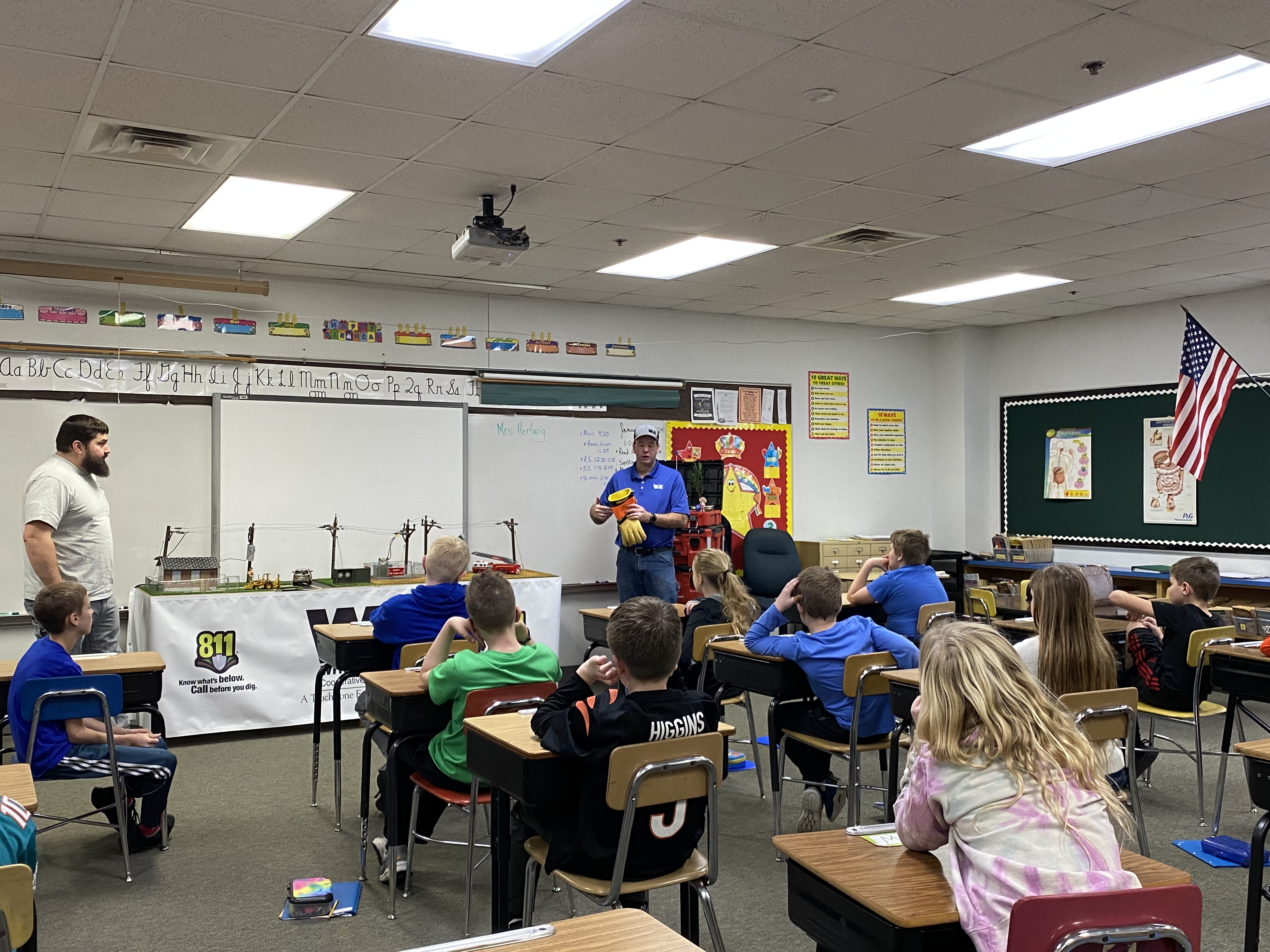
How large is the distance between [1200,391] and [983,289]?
1720 mm

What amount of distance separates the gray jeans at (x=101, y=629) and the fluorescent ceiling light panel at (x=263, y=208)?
199cm

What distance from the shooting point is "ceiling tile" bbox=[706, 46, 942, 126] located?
11.0 ft

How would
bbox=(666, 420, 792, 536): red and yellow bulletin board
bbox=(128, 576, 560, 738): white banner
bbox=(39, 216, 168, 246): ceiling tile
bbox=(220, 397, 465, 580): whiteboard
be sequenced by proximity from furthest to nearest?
bbox=(666, 420, 792, 536): red and yellow bulletin board < bbox=(220, 397, 465, 580): whiteboard < bbox=(128, 576, 560, 738): white banner < bbox=(39, 216, 168, 246): ceiling tile

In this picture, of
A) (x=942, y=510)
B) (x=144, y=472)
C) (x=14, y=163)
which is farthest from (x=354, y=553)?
(x=942, y=510)

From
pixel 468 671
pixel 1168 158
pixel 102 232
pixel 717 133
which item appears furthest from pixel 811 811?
pixel 102 232

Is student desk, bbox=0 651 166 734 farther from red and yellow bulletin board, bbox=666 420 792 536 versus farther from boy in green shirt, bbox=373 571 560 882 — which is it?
red and yellow bulletin board, bbox=666 420 792 536

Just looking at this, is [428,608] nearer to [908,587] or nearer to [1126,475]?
[908,587]

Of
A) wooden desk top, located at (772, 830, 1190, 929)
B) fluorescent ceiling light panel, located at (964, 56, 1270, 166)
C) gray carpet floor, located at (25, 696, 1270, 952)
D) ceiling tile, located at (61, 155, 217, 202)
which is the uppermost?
fluorescent ceiling light panel, located at (964, 56, 1270, 166)

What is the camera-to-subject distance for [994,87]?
141 inches

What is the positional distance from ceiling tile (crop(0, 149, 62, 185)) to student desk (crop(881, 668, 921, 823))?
154 inches

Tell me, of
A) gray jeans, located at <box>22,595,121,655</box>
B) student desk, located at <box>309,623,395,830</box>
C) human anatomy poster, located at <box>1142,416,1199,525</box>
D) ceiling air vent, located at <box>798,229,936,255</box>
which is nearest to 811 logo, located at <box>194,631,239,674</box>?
gray jeans, located at <box>22,595,121,655</box>

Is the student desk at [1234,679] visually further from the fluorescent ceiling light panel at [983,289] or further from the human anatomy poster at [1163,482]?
the human anatomy poster at [1163,482]

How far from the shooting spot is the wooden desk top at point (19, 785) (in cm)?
228

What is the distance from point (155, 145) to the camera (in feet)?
13.6
